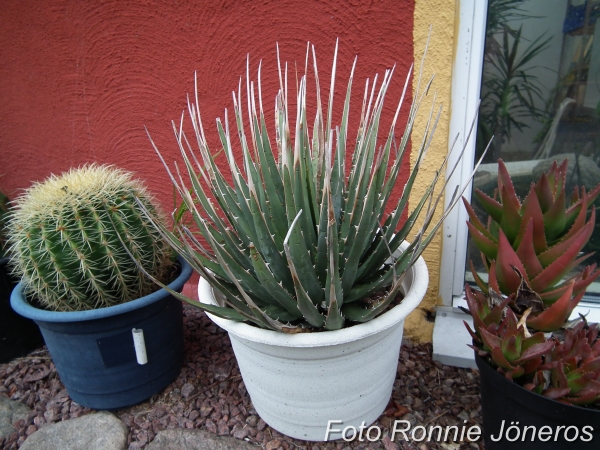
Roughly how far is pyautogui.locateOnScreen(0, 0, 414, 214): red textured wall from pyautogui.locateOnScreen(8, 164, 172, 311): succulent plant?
0.56 meters

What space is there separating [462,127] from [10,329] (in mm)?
2077

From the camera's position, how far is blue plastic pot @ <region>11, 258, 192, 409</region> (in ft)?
4.77

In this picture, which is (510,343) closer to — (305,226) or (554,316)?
(554,316)

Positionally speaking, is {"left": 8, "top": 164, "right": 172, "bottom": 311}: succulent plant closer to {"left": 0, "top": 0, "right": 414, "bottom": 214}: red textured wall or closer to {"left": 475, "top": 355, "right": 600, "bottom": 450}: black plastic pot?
{"left": 0, "top": 0, "right": 414, "bottom": 214}: red textured wall

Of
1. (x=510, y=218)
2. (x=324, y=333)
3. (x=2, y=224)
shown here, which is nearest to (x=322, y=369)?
(x=324, y=333)

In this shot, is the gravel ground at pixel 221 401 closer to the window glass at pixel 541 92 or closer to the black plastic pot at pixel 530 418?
the black plastic pot at pixel 530 418

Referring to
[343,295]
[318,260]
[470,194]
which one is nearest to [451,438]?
[343,295]

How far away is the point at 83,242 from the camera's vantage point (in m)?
1.42

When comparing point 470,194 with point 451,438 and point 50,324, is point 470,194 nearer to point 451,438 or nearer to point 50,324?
point 451,438

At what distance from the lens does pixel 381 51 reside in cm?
159

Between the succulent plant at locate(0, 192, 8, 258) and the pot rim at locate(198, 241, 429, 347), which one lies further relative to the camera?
the succulent plant at locate(0, 192, 8, 258)

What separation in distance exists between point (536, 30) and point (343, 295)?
1193 millimetres

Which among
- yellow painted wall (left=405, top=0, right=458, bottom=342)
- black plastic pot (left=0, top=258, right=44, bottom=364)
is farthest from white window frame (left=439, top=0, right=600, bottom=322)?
black plastic pot (left=0, top=258, right=44, bottom=364)

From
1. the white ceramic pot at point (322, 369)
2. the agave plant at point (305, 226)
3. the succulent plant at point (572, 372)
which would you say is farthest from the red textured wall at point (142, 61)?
the succulent plant at point (572, 372)
